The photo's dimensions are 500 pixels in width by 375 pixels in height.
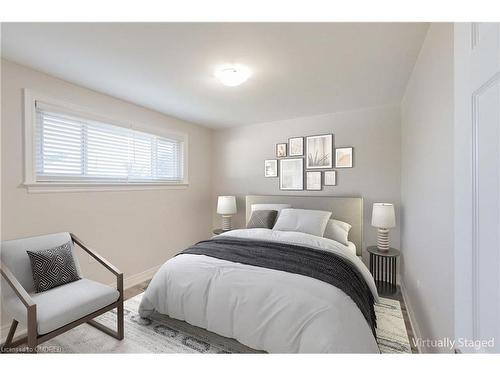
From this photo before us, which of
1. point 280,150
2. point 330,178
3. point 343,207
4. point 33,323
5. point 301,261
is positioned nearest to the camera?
point 33,323

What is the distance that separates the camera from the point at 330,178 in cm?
344

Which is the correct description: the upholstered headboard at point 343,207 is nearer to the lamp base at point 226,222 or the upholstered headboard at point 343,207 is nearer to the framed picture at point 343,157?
the framed picture at point 343,157

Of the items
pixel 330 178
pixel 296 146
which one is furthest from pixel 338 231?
pixel 296 146

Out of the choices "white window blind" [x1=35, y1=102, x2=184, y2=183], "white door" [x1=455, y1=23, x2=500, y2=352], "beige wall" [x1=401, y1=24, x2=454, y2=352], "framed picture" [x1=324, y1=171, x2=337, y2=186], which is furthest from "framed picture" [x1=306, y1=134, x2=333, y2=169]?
"white door" [x1=455, y1=23, x2=500, y2=352]

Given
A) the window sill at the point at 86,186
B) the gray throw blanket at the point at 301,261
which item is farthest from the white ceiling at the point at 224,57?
the gray throw blanket at the point at 301,261

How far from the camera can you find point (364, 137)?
126 inches

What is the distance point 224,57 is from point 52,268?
7.34ft

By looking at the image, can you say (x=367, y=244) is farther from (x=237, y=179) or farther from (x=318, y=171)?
(x=237, y=179)

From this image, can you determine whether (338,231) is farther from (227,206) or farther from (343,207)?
(227,206)

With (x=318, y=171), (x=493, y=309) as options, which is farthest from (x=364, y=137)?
(x=493, y=309)

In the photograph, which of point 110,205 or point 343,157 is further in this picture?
point 343,157

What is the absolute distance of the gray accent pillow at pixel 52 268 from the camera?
1798 millimetres

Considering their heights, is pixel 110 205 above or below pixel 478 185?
below

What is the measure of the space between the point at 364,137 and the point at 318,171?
79 centimetres
